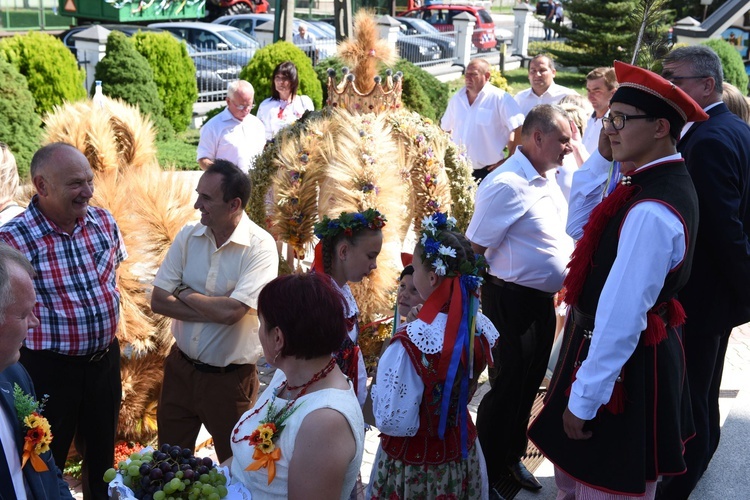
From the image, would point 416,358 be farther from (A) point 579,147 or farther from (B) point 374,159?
(A) point 579,147

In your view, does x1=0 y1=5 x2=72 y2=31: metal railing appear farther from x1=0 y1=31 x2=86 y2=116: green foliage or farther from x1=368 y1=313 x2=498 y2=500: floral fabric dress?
x1=368 y1=313 x2=498 y2=500: floral fabric dress

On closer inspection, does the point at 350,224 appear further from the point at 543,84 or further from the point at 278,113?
the point at 543,84

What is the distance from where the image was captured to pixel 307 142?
5457 millimetres

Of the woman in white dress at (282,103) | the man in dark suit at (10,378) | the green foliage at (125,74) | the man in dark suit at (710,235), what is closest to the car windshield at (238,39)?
the green foliage at (125,74)

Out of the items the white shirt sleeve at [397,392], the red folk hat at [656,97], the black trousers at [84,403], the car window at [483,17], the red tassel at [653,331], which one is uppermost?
the car window at [483,17]

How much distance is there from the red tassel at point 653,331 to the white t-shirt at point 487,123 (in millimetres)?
5547

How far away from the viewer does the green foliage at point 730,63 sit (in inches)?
606

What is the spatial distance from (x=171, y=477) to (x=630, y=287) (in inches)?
66.3

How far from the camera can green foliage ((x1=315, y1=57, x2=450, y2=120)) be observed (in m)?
12.2

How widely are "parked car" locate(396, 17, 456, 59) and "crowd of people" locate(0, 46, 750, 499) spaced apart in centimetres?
2129

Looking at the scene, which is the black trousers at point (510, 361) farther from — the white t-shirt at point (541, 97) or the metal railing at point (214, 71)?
the metal railing at point (214, 71)

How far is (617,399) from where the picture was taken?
2979 millimetres

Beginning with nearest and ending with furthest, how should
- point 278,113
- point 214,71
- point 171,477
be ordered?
point 171,477 < point 278,113 < point 214,71

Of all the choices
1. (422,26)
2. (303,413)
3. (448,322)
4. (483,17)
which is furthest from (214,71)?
(303,413)
